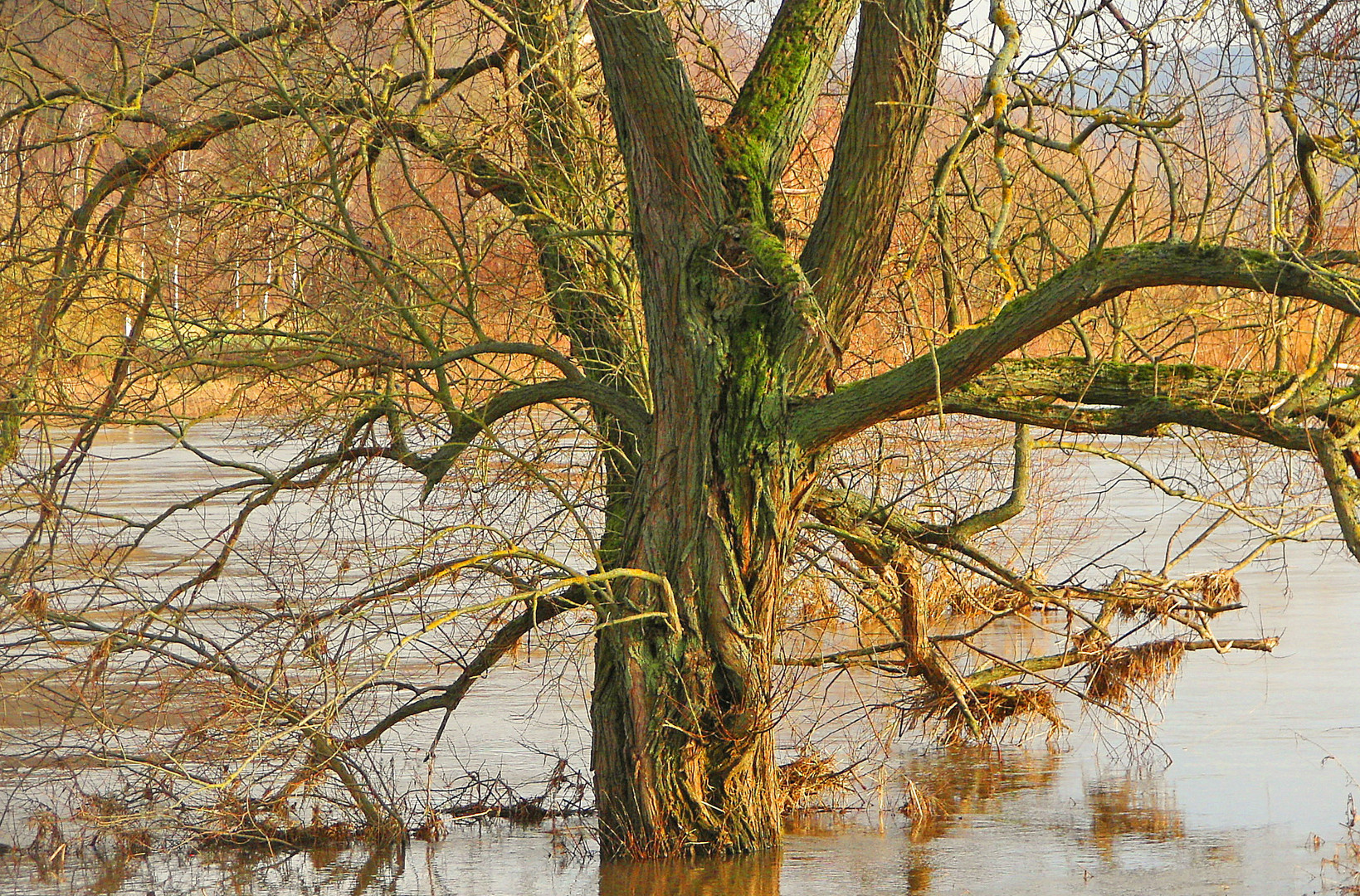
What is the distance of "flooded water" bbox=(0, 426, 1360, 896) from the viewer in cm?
800

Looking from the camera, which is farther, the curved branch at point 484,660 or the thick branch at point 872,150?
the curved branch at point 484,660

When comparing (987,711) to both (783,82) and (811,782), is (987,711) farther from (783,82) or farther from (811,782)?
(783,82)

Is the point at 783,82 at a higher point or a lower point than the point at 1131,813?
higher

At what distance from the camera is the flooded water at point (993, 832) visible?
315 inches

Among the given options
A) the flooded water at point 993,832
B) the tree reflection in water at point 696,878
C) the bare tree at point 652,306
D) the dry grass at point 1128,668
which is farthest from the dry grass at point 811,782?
the dry grass at point 1128,668

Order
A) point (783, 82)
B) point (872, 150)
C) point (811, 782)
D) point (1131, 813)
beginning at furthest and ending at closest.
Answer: point (811, 782)
point (1131, 813)
point (783, 82)
point (872, 150)

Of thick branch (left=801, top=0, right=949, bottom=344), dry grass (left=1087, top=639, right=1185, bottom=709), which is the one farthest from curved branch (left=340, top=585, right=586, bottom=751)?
dry grass (left=1087, top=639, right=1185, bottom=709)

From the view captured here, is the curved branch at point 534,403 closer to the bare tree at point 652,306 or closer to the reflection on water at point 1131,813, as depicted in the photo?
the bare tree at point 652,306

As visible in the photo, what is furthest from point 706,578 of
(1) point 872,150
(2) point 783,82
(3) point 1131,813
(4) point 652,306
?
(3) point 1131,813

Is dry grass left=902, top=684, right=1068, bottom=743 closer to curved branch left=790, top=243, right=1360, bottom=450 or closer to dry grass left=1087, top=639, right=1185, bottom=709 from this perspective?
dry grass left=1087, top=639, right=1185, bottom=709

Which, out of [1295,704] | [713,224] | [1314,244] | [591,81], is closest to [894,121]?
[713,224]

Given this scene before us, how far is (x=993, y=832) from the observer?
29.3ft

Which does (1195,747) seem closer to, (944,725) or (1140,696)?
(1140,696)

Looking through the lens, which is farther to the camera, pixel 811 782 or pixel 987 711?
pixel 987 711
